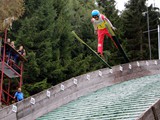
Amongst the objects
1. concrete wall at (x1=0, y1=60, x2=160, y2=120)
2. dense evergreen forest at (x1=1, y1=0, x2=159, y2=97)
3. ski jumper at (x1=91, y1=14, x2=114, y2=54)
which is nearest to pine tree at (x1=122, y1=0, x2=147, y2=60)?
dense evergreen forest at (x1=1, y1=0, x2=159, y2=97)

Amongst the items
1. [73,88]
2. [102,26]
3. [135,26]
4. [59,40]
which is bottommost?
[73,88]

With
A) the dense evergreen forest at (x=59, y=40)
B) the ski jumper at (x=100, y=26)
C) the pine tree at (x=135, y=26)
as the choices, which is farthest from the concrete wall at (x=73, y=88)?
the pine tree at (x=135, y=26)

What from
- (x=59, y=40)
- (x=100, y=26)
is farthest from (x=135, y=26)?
(x=100, y=26)

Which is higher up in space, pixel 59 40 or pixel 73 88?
pixel 59 40

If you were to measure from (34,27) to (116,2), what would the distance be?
58.1 feet

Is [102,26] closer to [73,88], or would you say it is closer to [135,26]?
[73,88]

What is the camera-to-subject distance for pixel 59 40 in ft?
63.4

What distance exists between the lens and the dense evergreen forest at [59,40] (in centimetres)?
1658

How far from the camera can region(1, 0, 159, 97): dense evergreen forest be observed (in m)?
16.6

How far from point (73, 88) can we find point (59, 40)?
1113 cm

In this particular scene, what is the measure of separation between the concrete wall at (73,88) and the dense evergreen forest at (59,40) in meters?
5.58

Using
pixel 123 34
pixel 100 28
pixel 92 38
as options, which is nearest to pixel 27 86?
pixel 100 28

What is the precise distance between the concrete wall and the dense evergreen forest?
18.3 ft

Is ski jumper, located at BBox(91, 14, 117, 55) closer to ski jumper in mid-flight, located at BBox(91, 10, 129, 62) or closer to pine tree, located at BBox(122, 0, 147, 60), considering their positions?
ski jumper in mid-flight, located at BBox(91, 10, 129, 62)
